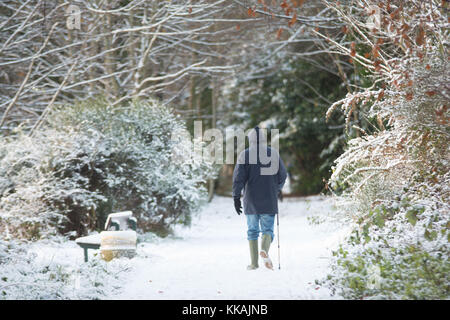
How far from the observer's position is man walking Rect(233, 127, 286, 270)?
807 centimetres

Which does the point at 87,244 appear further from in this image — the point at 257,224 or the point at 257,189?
the point at 257,189

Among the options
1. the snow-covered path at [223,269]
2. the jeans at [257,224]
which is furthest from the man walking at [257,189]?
the snow-covered path at [223,269]

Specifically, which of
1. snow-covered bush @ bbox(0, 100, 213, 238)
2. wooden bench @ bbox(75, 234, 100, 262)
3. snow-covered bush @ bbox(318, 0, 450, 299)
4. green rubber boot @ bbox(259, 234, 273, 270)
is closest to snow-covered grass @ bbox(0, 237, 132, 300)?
wooden bench @ bbox(75, 234, 100, 262)

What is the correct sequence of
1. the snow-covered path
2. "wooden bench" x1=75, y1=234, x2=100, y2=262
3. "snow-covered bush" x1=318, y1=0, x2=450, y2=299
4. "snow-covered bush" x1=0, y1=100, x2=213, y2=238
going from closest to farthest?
1. "snow-covered bush" x1=318, y1=0, x2=450, y2=299
2. the snow-covered path
3. "wooden bench" x1=75, y1=234, x2=100, y2=262
4. "snow-covered bush" x1=0, y1=100, x2=213, y2=238

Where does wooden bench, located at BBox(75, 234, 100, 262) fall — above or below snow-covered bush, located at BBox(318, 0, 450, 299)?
below

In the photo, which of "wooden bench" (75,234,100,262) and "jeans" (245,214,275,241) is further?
"wooden bench" (75,234,100,262)

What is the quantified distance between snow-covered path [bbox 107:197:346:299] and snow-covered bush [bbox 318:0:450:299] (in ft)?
2.06

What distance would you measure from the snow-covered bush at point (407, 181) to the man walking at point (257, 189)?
1.12 metres

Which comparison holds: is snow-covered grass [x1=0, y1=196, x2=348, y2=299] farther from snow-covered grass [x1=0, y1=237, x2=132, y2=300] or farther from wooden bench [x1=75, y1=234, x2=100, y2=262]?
wooden bench [x1=75, y1=234, x2=100, y2=262]

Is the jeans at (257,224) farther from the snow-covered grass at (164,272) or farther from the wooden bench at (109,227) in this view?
the wooden bench at (109,227)

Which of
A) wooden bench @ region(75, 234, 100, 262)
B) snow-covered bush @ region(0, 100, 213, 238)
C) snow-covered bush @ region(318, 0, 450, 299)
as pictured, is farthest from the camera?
snow-covered bush @ region(0, 100, 213, 238)
